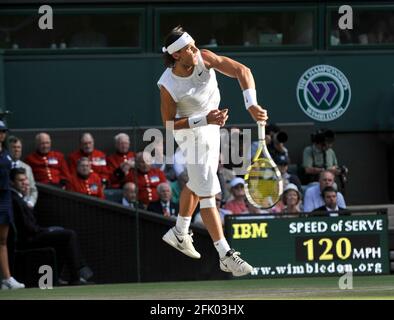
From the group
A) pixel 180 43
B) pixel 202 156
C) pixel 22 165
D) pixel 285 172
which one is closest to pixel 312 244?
pixel 285 172

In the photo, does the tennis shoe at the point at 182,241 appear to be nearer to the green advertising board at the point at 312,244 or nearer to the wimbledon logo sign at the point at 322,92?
the green advertising board at the point at 312,244

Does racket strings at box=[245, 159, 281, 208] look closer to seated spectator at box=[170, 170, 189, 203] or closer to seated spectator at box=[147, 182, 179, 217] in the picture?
seated spectator at box=[147, 182, 179, 217]

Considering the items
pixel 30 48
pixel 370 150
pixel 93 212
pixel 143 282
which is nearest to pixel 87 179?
Result: pixel 93 212

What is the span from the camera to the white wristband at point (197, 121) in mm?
11062

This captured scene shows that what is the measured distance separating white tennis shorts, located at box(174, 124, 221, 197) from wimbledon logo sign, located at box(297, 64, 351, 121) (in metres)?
7.96

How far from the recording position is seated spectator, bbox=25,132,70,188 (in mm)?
16531

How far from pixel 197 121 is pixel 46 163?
231 inches

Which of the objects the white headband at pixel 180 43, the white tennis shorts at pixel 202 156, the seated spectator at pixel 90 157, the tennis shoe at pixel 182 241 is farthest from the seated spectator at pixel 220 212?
the white headband at pixel 180 43

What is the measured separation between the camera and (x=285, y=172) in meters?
16.5

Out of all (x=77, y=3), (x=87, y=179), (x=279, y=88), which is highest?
(x=77, y=3)

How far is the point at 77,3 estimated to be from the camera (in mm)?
18547

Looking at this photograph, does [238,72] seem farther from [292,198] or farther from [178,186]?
[178,186]
